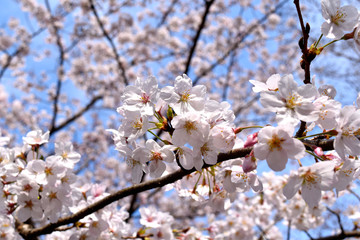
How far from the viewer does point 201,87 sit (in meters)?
1.36

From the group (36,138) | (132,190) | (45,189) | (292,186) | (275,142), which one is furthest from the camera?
(36,138)

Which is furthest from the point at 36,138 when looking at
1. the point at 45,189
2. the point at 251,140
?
the point at 251,140

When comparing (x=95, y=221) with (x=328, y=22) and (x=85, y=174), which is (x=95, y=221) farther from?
(x=85, y=174)

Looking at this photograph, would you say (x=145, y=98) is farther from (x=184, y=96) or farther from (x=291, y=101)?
(x=291, y=101)

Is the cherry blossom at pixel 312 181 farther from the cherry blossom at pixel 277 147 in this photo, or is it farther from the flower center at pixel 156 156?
the flower center at pixel 156 156

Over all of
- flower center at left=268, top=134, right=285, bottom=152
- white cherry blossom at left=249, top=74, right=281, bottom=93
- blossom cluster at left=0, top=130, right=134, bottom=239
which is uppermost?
white cherry blossom at left=249, top=74, right=281, bottom=93

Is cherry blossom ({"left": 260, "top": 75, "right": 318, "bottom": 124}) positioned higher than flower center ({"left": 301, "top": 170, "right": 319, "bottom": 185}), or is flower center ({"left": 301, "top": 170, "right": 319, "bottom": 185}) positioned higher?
cherry blossom ({"left": 260, "top": 75, "right": 318, "bottom": 124})

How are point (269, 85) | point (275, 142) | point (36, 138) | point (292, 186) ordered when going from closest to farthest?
point (275, 142)
point (292, 186)
point (269, 85)
point (36, 138)

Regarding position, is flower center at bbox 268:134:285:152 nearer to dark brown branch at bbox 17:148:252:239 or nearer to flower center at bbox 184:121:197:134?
dark brown branch at bbox 17:148:252:239

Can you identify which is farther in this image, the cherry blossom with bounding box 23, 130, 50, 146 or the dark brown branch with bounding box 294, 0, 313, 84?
the cherry blossom with bounding box 23, 130, 50, 146

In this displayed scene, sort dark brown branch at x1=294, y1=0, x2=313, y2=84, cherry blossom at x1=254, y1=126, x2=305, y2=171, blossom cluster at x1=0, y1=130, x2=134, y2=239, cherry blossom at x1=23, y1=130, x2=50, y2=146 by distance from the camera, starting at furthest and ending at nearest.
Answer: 1. cherry blossom at x1=23, y1=130, x2=50, y2=146
2. blossom cluster at x1=0, y1=130, x2=134, y2=239
3. dark brown branch at x1=294, y1=0, x2=313, y2=84
4. cherry blossom at x1=254, y1=126, x2=305, y2=171

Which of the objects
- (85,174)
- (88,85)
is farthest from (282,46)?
(85,174)

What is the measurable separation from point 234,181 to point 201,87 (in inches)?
21.9

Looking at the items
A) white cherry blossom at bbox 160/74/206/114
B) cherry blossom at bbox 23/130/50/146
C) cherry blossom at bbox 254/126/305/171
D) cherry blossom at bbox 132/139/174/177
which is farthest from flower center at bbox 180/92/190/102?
cherry blossom at bbox 23/130/50/146
